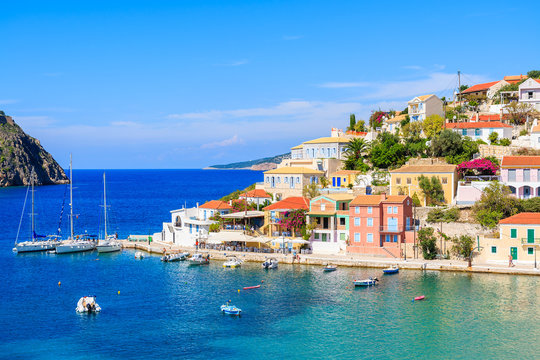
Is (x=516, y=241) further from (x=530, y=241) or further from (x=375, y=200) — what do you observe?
(x=375, y=200)

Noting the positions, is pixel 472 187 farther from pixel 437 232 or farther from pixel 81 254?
pixel 81 254

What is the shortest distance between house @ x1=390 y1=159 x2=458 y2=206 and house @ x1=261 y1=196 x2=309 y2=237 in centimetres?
1056

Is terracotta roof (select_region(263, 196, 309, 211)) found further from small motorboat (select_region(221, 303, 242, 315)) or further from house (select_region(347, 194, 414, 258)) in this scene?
small motorboat (select_region(221, 303, 242, 315))

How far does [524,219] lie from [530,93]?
34576mm

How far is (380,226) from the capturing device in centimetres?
5197

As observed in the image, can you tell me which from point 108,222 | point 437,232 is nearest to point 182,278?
point 437,232

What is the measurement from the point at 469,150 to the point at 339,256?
23467mm

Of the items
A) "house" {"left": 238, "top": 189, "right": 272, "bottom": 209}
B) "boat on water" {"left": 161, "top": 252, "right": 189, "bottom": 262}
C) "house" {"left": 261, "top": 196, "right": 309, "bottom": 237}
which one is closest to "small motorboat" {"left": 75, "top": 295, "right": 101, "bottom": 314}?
"boat on water" {"left": 161, "top": 252, "right": 189, "bottom": 262}

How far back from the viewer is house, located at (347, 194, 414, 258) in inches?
2039

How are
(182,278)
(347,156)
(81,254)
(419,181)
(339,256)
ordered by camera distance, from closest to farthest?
(182,278) < (339,256) < (419,181) < (81,254) < (347,156)

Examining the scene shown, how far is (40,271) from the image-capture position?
177 feet

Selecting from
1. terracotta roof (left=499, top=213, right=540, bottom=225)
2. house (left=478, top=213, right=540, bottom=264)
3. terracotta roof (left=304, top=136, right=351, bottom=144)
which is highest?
terracotta roof (left=304, top=136, right=351, bottom=144)

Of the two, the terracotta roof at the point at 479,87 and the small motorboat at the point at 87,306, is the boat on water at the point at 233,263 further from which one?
the terracotta roof at the point at 479,87

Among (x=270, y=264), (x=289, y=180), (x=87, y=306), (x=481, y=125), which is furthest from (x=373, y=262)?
(x=481, y=125)
